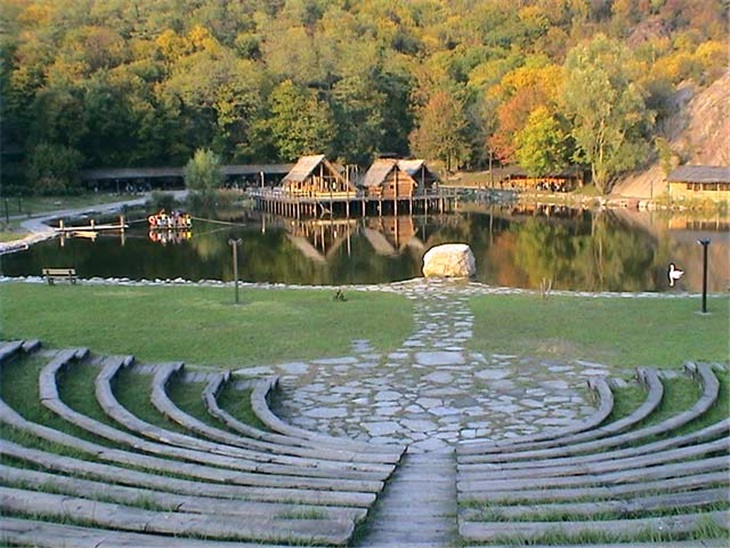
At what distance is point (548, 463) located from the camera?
5.27 meters

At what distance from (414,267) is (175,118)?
39175 millimetres

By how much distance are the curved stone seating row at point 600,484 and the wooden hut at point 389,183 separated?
4560 cm

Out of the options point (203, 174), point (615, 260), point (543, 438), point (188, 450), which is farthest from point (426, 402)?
point (203, 174)

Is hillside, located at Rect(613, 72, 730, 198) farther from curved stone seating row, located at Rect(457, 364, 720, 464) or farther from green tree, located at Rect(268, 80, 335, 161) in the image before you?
curved stone seating row, located at Rect(457, 364, 720, 464)

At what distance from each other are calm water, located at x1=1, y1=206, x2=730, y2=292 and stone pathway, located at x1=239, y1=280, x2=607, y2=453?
13.1 m

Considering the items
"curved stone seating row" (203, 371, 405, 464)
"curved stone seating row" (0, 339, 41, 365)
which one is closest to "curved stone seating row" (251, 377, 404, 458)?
"curved stone seating row" (203, 371, 405, 464)

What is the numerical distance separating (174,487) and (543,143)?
52.8m

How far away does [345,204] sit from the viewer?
51.6 m

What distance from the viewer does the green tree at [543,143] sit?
54.6 meters

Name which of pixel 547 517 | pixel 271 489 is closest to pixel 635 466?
pixel 547 517

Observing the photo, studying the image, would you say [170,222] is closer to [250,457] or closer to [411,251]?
[411,251]

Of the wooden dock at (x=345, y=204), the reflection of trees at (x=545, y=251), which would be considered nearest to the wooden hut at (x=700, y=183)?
the reflection of trees at (x=545, y=251)

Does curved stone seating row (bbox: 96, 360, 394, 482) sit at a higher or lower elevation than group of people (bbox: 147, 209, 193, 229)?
lower

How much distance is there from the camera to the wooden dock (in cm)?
5000
